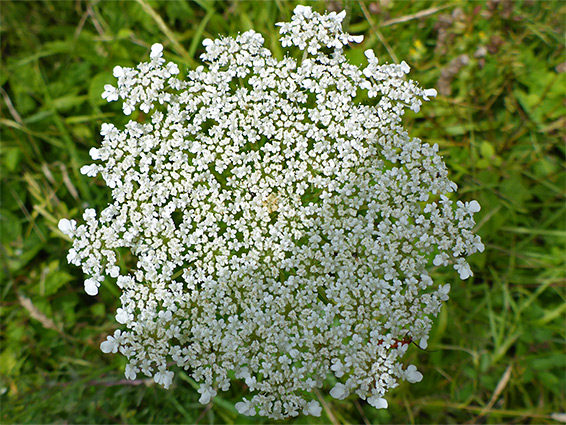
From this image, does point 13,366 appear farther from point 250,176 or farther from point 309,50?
point 309,50

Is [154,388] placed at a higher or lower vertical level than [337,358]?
lower

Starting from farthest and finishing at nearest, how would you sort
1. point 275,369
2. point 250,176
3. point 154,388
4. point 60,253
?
point 60,253 → point 154,388 → point 250,176 → point 275,369

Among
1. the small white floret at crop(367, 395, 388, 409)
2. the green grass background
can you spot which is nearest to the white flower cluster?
the small white floret at crop(367, 395, 388, 409)

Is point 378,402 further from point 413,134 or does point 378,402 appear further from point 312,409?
point 413,134

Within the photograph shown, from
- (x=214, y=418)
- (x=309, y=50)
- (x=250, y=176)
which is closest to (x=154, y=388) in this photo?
(x=214, y=418)

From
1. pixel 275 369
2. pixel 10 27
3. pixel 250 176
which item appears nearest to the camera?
pixel 275 369

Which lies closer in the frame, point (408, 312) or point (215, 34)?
point (408, 312)

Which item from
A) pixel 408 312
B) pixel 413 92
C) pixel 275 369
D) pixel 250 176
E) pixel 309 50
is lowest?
pixel 275 369
